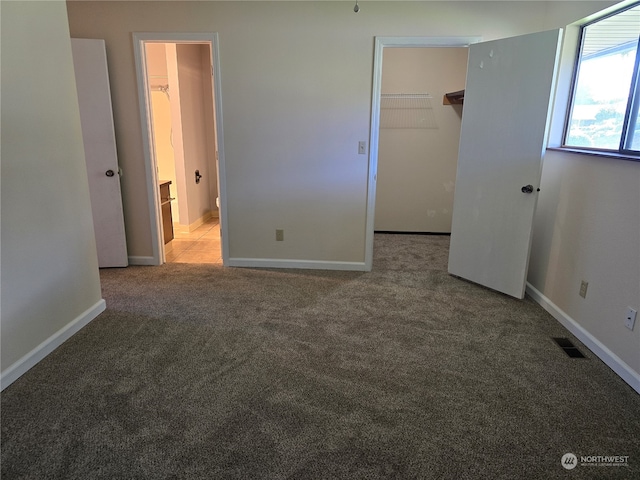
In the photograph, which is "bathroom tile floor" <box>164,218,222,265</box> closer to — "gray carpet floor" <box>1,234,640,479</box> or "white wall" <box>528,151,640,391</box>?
"gray carpet floor" <box>1,234,640,479</box>

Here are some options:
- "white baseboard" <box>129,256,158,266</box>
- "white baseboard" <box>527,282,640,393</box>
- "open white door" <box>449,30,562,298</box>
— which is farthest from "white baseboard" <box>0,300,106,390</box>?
"white baseboard" <box>527,282,640,393</box>

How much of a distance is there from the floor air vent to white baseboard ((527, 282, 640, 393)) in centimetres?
8

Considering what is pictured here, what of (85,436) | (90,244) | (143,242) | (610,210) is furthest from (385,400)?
(143,242)

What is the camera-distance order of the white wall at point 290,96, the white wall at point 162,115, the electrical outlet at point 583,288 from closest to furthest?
the electrical outlet at point 583,288 < the white wall at point 290,96 < the white wall at point 162,115

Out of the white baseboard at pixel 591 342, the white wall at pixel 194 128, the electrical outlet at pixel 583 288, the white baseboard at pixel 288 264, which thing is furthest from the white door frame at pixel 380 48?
the white wall at pixel 194 128

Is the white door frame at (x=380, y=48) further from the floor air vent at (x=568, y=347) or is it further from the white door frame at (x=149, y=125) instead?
the floor air vent at (x=568, y=347)

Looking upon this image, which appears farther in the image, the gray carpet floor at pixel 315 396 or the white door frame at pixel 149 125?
the white door frame at pixel 149 125

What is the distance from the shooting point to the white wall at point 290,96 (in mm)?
3266

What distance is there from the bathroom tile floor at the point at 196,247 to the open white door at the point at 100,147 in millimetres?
571

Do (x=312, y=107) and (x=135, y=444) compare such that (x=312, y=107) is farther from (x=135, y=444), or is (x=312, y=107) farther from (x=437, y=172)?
(x=135, y=444)

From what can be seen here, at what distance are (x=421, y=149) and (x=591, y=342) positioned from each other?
10.3ft

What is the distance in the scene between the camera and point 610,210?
2330 millimetres

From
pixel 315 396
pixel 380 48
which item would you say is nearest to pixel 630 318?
pixel 315 396

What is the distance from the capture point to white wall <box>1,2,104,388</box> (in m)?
2.02
